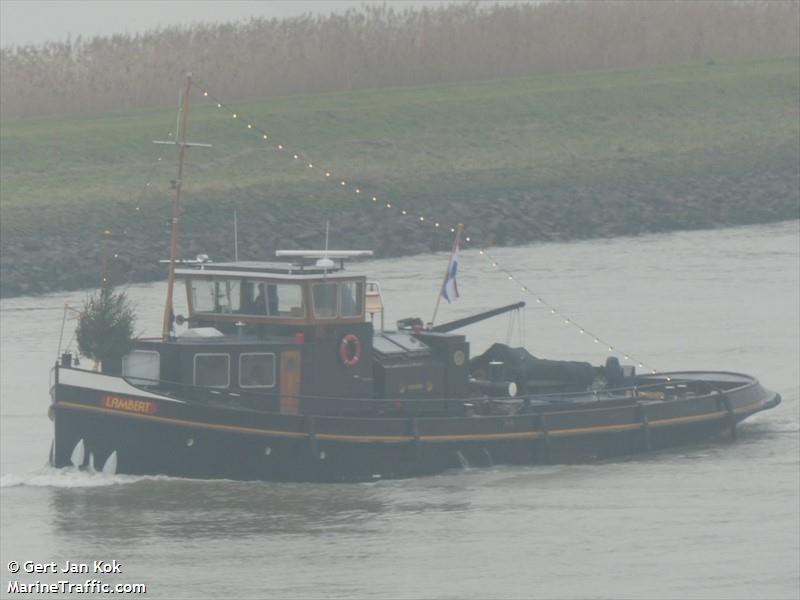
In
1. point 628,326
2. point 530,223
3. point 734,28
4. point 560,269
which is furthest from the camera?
point 734,28

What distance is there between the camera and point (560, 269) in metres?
44.5

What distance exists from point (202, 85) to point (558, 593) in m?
32.0

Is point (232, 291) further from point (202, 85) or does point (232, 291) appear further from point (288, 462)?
point (202, 85)

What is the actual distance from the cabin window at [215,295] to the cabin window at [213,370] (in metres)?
1.19

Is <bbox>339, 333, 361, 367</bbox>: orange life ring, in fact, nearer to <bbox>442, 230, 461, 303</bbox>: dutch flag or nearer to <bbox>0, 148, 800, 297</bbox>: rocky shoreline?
<bbox>442, 230, 461, 303</bbox>: dutch flag

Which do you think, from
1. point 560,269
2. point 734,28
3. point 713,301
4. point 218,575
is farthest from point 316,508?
point 734,28

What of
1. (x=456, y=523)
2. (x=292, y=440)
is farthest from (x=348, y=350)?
(x=456, y=523)

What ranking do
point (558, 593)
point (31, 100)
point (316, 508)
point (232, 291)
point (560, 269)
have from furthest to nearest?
point (31, 100) < point (560, 269) < point (232, 291) < point (316, 508) < point (558, 593)

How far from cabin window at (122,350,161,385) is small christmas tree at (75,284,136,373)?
96 mm

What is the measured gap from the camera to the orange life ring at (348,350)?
91.5 ft

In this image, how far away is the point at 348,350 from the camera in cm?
2795

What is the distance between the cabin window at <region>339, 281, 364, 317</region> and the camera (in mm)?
28203

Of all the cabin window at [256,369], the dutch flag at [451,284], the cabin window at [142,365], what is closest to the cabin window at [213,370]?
the cabin window at [256,369]

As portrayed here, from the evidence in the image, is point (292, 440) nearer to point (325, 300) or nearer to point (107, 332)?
point (325, 300)
